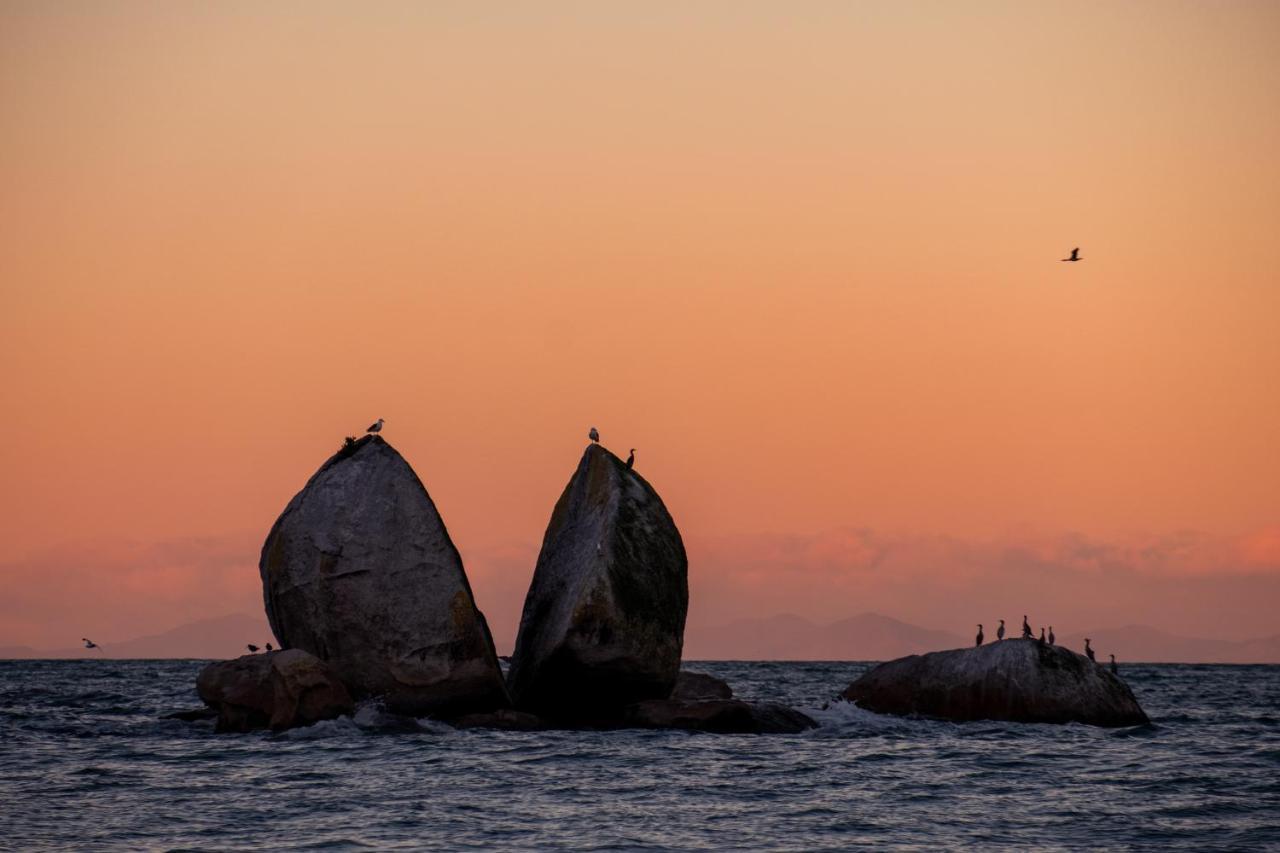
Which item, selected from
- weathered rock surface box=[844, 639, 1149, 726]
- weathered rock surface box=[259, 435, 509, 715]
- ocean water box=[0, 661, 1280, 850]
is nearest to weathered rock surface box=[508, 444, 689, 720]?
ocean water box=[0, 661, 1280, 850]

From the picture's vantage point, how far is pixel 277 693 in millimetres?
34250

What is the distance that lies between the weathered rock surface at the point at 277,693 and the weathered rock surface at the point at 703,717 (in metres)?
7.08

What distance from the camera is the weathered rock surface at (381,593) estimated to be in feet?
114

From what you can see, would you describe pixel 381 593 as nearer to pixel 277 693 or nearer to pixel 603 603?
pixel 277 693

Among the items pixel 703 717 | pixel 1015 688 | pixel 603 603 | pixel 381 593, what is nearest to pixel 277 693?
pixel 381 593

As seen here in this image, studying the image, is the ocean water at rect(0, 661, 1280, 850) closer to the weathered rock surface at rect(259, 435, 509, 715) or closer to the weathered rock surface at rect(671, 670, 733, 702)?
the weathered rock surface at rect(259, 435, 509, 715)

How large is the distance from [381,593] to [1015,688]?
1678 centimetres

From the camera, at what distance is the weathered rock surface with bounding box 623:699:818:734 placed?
3700cm

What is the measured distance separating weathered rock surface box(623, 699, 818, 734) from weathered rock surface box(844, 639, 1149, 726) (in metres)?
4.89

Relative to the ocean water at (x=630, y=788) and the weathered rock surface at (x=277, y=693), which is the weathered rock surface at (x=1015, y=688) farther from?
the weathered rock surface at (x=277, y=693)

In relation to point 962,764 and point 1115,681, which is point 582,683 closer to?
point 962,764

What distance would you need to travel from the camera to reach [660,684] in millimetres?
37281

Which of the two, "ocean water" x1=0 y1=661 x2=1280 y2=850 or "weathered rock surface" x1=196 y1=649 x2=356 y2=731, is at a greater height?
"weathered rock surface" x1=196 y1=649 x2=356 y2=731

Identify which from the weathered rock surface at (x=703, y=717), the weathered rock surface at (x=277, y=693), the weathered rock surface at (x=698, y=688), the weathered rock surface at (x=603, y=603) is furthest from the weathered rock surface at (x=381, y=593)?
the weathered rock surface at (x=698, y=688)
